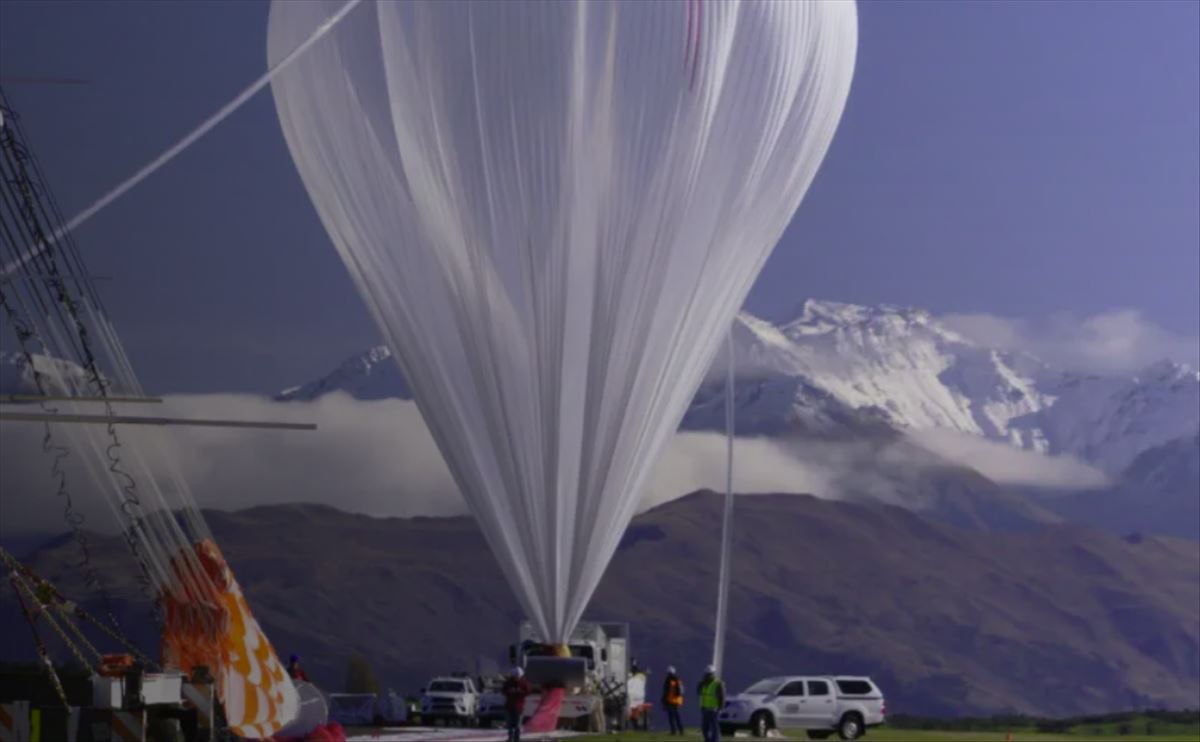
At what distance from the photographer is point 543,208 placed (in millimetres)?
36625

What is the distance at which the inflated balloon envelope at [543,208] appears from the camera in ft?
119

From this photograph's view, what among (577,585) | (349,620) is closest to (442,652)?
(349,620)

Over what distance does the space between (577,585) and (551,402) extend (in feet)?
10.4

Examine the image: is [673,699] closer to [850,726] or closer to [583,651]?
[850,726]

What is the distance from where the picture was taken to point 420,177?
3650 cm

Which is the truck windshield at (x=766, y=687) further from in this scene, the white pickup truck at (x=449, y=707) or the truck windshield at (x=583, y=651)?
the white pickup truck at (x=449, y=707)

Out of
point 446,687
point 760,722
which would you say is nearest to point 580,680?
point 760,722

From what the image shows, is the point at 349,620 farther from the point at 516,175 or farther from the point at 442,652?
the point at 516,175

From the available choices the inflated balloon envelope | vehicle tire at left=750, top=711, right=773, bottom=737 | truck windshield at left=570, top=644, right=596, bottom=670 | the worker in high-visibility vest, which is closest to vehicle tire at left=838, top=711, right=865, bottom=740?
vehicle tire at left=750, top=711, right=773, bottom=737

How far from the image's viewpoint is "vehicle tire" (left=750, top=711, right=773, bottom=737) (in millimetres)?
48438

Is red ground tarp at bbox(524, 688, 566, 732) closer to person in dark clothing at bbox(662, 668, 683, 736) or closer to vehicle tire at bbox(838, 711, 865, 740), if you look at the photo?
person in dark clothing at bbox(662, 668, 683, 736)

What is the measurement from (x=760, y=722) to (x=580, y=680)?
7.27 metres

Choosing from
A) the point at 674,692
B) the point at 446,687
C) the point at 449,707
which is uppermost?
the point at 446,687

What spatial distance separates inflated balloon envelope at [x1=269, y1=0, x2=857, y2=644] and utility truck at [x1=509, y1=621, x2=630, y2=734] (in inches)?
128
